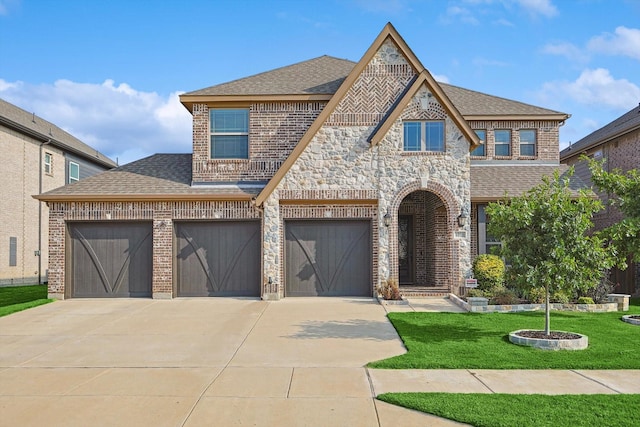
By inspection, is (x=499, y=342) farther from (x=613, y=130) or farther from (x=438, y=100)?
(x=613, y=130)

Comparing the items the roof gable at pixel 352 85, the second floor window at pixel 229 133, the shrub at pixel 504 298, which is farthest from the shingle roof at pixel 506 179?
the second floor window at pixel 229 133

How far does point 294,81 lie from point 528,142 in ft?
30.6

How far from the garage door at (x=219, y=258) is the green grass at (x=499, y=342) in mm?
5504

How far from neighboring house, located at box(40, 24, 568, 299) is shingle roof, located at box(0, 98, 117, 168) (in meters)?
10.6

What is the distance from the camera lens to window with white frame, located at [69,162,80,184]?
2922 cm

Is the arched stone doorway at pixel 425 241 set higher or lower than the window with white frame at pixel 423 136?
lower

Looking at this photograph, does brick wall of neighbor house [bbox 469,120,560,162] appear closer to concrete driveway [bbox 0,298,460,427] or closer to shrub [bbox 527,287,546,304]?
shrub [bbox 527,287,546,304]

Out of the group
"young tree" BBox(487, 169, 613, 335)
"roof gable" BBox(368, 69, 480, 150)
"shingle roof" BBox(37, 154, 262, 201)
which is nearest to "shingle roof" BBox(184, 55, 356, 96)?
"roof gable" BBox(368, 69, 480, 150)

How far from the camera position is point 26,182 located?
2517 cm

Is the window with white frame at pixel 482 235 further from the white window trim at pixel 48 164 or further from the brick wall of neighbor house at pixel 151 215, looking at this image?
the white window trim at pixel 48 164

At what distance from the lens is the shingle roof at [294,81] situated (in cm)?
1703

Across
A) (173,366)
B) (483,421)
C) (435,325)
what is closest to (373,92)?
(435,325)

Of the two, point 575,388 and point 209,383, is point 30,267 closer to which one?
point 209,383

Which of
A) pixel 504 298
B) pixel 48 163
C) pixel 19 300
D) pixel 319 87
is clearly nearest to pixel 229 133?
pixel 319 87
